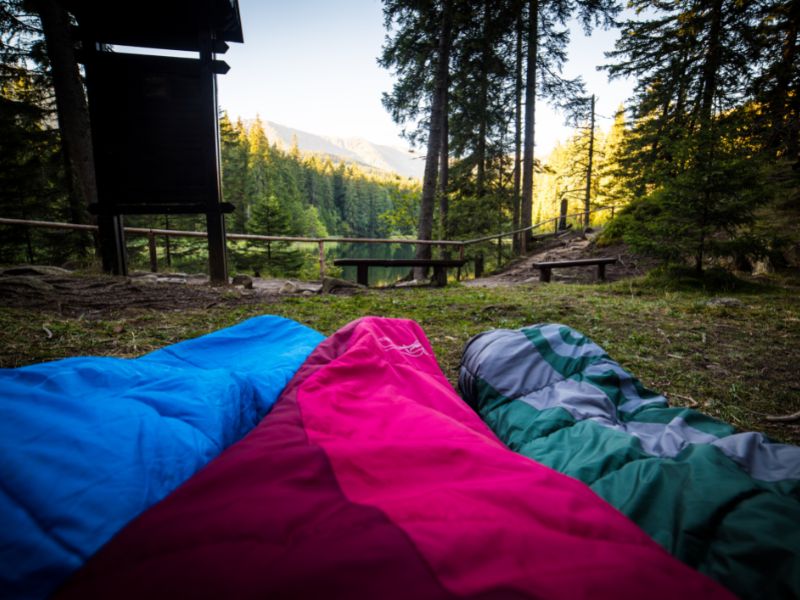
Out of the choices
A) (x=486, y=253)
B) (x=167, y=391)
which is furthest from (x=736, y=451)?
(x=486, y=253)

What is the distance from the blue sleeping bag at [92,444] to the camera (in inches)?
27.6

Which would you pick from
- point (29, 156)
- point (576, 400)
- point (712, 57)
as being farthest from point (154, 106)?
point (712, 57)

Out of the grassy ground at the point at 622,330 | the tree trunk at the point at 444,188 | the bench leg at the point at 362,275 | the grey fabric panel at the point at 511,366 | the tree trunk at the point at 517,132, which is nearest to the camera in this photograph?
the grey fabric panel at the point at 511,366

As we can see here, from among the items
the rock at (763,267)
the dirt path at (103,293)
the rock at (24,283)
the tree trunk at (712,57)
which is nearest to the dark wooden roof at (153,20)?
the dirt path at (103,293)

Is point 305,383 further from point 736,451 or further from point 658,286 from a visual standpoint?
point 658,286

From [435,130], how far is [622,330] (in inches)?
303

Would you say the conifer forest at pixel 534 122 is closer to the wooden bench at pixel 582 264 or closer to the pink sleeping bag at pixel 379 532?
the wooden bench at pixel 582 264

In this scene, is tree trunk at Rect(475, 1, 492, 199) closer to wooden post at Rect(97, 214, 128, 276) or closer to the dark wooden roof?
the dark wooden roof

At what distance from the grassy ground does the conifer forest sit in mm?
1801

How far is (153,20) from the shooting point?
555cm

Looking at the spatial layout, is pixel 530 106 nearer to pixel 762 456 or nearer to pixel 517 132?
pixel 517 132

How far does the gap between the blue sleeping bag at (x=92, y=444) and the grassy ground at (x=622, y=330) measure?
174 centimetres

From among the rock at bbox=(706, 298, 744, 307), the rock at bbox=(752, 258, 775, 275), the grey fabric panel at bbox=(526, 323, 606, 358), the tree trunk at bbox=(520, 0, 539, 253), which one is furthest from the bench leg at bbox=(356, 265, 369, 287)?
the tree trunk at bbox=(520, 0, 539, 253)

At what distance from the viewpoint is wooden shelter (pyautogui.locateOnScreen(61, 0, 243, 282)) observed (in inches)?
215
